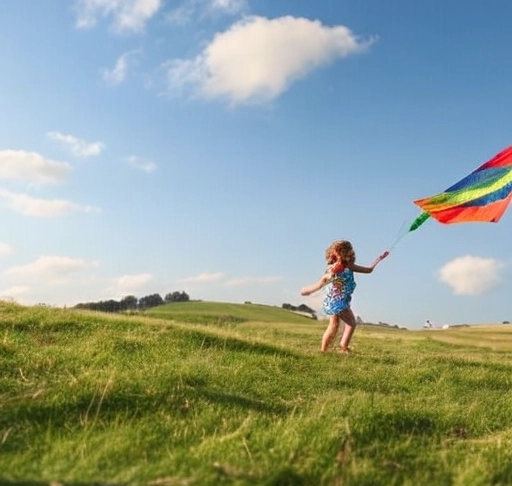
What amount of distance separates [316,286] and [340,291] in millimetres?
714

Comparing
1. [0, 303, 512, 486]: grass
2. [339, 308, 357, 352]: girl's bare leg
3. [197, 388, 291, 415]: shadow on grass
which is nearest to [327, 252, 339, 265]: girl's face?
[339, 308, 357, 352]: girl's bare leg

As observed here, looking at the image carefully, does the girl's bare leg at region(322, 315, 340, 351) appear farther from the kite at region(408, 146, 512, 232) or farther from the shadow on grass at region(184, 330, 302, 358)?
the kite at region(408, 146, 512, 232)

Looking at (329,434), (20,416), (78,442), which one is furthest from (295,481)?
(20,416)

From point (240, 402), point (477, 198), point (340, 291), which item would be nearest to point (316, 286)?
point (340, 291)

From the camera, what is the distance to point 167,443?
6.11 metres

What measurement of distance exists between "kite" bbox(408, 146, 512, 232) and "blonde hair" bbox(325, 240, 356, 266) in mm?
1566

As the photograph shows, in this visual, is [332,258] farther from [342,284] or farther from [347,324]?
[347,324]

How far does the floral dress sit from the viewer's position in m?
15.4

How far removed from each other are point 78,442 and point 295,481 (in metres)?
2.07

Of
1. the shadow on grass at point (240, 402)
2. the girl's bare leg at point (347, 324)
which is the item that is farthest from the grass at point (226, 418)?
the girl's bare leg at point (347, 324)

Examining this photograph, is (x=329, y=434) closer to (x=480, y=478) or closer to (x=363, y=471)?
(x=363, y=471)

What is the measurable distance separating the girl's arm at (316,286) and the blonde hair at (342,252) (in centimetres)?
46

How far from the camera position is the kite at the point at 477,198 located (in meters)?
13.5

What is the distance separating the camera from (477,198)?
13.8m
